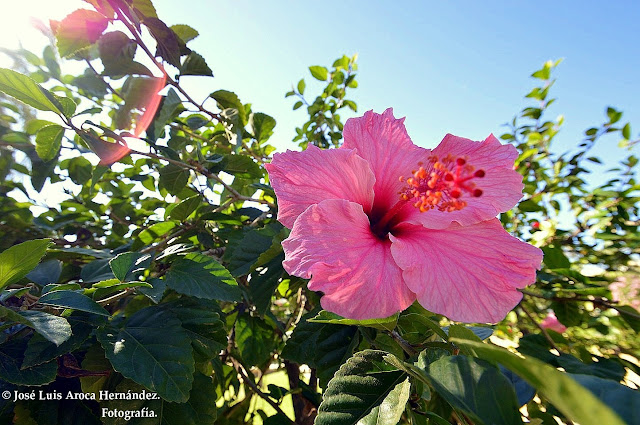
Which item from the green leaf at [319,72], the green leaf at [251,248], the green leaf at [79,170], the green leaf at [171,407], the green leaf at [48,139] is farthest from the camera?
the green leaf at [319,72]

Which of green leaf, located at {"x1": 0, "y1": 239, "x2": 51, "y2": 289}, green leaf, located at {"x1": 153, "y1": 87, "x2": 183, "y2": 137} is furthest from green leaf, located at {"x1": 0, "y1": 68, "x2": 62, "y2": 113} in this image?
green leaf, located at {"x1": 0, "y1": 239, "x2": 51, "y2": 289}

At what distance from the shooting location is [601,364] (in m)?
0.99

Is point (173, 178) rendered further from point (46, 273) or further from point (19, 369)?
point (19, 369)

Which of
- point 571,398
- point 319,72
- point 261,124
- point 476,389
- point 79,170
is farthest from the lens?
point 319,72

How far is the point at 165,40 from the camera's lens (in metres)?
1.19

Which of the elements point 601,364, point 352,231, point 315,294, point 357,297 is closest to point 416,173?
point 352,231

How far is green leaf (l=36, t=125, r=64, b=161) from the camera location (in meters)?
1.09

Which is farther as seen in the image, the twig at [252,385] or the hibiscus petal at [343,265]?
the twig at [252,385]

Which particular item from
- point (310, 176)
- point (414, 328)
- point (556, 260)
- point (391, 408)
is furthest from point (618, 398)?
point (556, 260)

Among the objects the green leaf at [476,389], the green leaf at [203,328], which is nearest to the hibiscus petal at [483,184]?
the green leaf at [476,389]

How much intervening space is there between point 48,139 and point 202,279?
29.6 inches

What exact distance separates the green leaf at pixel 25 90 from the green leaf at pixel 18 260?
0.41 m

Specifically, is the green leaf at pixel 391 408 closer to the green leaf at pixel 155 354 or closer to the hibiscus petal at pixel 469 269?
the hibiscus petal at pixel 469 269

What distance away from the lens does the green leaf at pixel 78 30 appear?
112 cm
